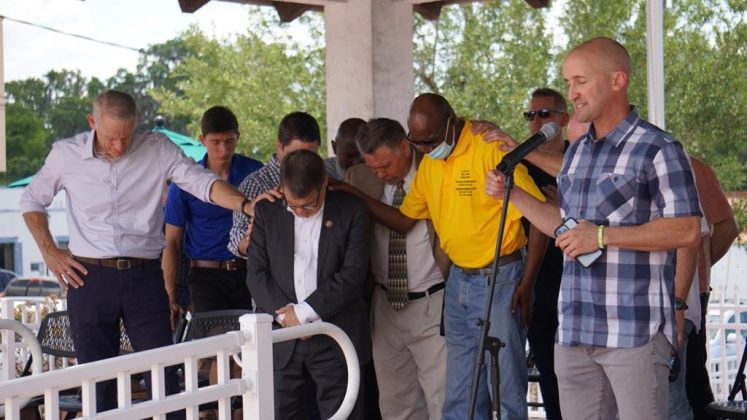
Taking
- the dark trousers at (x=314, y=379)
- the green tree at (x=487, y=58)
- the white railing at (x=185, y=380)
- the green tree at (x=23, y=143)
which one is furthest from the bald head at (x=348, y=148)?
the green tree at (x=23, y=143)

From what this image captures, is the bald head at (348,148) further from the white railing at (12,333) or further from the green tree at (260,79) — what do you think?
the green tree at (260,79)

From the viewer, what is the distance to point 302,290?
4.94m

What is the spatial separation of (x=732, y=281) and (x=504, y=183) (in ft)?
62.0

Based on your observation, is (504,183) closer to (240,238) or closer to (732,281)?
(240,238)

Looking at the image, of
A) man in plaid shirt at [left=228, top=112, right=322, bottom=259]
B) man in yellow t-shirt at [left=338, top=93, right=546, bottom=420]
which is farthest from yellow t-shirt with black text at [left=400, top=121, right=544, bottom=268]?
man in plaid shirt at [left=228, top=112, right=322, bottom=259]

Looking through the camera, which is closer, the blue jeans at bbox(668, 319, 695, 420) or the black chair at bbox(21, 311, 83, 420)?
the blue jeans at bbox(668, 319, 695, 420)

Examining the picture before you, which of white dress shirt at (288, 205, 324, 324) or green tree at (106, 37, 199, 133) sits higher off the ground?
green tree at (106, 37, 199, 133)

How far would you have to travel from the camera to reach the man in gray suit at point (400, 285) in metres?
5.39

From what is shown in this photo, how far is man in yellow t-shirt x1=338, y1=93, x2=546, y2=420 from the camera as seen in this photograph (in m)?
5.07

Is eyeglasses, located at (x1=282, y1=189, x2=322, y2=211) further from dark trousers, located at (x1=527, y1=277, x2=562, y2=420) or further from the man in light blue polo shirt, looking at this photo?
the man in light blue polo shirt

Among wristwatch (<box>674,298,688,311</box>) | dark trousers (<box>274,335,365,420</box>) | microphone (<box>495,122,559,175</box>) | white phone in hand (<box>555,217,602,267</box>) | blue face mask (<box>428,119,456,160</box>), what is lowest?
dark trousers (<box>274,335,365,420</box>)

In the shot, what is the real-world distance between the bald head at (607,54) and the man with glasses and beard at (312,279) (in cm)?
139

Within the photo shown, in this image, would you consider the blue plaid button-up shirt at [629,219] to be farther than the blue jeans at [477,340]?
No

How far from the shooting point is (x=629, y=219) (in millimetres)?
3770
